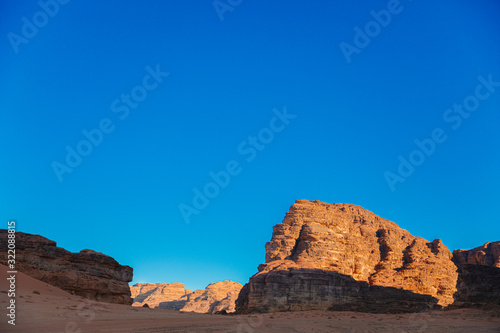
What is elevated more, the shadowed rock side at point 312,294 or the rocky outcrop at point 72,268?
the rocky outcrop at point 72,268

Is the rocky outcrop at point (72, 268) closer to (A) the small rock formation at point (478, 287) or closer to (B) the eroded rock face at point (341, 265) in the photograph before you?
(A) the small rock formation at point (478, 287)

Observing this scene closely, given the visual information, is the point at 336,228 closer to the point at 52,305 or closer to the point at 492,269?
the point at 492,269

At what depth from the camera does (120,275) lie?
2770 cm

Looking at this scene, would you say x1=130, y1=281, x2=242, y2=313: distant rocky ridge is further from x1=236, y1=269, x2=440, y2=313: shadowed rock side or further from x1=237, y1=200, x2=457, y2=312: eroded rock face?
x1=236, y1=269, x2=440, y2=313: shadowed rock side

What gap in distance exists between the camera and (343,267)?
228 feet

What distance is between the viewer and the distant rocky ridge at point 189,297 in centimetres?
12594

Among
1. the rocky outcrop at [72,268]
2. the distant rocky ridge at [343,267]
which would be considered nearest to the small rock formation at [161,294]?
the distant rocky ridge at [343,267]

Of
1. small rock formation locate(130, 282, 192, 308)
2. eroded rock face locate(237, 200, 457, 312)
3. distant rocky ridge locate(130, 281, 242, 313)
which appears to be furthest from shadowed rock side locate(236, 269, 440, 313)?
small rock formation locate(130, 282, 192, 308)

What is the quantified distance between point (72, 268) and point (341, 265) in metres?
53.9

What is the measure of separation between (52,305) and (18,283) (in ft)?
10.4

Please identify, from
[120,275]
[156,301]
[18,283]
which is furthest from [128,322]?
[156,301]

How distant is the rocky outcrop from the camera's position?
23953mm

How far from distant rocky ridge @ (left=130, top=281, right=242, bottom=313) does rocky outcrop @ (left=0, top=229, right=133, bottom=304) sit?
94341 mm

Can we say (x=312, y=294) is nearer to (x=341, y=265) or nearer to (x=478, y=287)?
(x=341, y=265)
